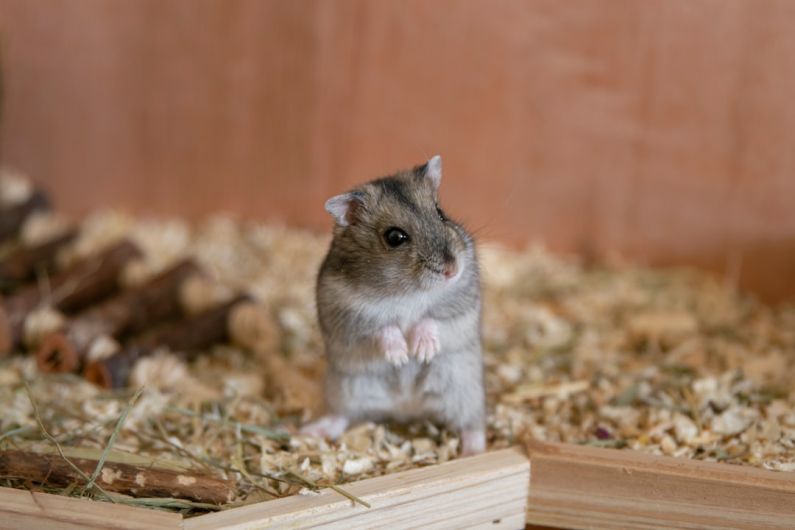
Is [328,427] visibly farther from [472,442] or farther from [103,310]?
[103,310]

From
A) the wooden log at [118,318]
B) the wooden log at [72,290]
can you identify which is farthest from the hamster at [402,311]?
the wooden log at [72,290]

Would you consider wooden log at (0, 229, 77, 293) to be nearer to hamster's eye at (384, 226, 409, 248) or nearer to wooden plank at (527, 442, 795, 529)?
hamster's eye at (384, 226, 409, 248)

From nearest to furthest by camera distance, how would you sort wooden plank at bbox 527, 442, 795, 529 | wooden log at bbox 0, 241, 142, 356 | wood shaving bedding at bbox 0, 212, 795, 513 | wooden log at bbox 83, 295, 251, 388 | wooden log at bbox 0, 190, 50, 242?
wooden plank at bbox 527, 442, 795, 529, wood shaving bedding at bbox 0, 212, 795, 513, wooden log at bbox 83, 295, 251, 388, wooden log at bbox 0, 241, 142, 356, wooden log at bbox 0, 190, 50, 242

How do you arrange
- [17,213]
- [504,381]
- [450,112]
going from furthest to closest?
[17,213] → [450,112] → [504,381]

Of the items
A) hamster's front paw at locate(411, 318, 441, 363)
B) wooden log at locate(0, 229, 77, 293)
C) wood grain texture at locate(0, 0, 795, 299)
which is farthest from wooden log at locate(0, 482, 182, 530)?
wood grain texture at locate(0, 0, 795, 299)

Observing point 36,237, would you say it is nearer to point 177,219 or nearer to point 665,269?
point 177,219

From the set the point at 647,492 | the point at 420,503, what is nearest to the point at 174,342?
the point at 420,503

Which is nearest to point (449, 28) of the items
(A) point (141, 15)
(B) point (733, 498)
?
(A) point (141, 15)
